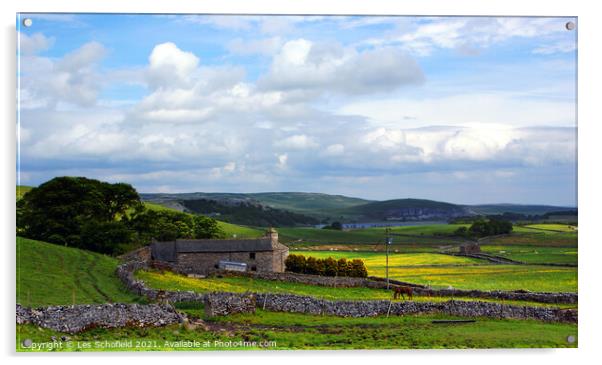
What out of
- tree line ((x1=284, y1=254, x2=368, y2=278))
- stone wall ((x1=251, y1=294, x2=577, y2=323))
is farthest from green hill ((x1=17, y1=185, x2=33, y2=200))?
tree line ((x1=284, y1=254, x2=368, y2=278))

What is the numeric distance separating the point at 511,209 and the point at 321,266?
635cm

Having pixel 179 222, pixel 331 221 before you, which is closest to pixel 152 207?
pixel 179 222

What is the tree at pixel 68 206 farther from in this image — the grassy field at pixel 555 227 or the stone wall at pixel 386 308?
the grassy field at pixel 555 227

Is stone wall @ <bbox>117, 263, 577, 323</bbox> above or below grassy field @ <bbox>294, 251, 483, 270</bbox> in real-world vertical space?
below

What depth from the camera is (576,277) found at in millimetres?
17953

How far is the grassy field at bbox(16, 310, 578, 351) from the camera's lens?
627 inches

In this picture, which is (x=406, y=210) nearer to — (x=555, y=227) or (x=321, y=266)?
(x=555, y=227)

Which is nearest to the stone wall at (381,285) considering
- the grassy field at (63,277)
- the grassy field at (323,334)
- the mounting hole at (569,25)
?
the grassy field at (323,334)

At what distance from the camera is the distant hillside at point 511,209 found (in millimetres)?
17994

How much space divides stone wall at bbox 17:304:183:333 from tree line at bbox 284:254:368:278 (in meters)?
6.11

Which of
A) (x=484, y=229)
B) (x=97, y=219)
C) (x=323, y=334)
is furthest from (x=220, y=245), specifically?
(x=484, y=229)

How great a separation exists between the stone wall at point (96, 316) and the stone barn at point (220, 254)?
5958 millimetres

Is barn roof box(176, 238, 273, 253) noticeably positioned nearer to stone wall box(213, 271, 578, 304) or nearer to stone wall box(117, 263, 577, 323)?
stone wall box(213, 271, 578, 304)

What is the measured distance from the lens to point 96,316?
635 inches
